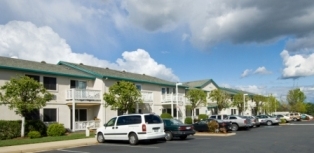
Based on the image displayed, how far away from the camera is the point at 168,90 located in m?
43.9

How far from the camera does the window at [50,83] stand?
91.5 feet

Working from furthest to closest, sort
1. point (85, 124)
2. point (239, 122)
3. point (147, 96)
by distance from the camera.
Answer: point (147, 96)
point (239, 122)
point (85, 124)

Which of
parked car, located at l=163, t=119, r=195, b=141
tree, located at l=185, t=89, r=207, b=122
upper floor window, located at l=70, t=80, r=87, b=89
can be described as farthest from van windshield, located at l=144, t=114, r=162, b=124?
tree, located at l=185, t=89, r=207, b=122

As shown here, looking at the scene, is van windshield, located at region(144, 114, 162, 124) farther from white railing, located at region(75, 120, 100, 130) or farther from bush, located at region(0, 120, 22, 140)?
white railing, located at region(75, 120, 100, 130)

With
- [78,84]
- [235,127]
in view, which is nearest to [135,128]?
[78,84]

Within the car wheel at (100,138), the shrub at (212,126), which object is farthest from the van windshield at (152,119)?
the shrub at (212,126)

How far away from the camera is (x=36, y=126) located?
82.6 ft

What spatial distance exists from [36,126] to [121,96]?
325 inches

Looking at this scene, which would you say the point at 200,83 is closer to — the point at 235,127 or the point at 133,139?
the point at 235,127

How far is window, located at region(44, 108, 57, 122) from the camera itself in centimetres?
2747

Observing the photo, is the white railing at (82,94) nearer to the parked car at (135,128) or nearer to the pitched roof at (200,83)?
the parked car at (135,128)

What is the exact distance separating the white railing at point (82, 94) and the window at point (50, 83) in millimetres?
1342

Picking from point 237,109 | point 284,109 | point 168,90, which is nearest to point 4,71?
point 168,90

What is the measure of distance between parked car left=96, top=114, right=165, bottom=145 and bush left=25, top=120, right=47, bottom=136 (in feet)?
26.2
